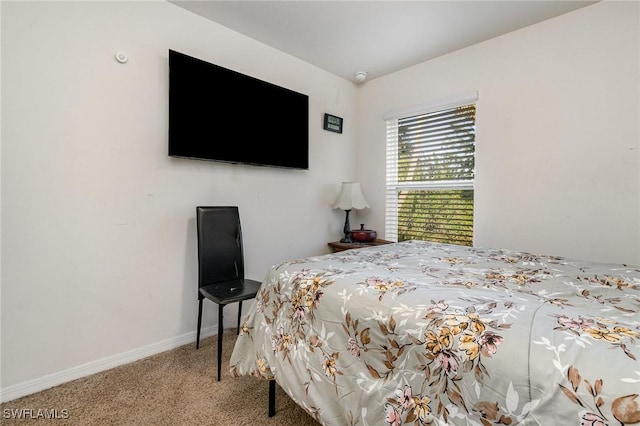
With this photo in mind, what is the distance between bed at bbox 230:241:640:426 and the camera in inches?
24.0

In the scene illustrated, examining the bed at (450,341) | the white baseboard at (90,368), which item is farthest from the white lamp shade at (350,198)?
the white baseboard at (90,368)

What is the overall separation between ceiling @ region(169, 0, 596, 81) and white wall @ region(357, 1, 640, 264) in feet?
0.55

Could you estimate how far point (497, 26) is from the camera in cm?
229

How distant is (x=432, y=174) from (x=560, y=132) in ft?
3.29

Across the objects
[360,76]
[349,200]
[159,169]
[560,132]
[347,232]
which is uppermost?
[360,76]

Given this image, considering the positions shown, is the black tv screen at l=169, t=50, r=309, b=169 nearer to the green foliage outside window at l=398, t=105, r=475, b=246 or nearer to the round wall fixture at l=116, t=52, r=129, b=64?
the round wall fixture at l=116, t=52, r=129, b=64

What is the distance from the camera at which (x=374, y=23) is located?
88.8 inches

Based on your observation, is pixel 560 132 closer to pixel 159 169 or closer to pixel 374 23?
pixel 374 23

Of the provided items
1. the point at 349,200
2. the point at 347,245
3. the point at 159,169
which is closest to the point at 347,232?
the point at 347,245

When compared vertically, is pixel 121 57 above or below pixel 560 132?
above

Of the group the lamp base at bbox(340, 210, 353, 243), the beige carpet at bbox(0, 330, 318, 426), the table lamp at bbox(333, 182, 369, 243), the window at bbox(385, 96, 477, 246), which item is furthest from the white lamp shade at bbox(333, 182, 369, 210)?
the beige carpet at bbox(0, 330, 318, 426)

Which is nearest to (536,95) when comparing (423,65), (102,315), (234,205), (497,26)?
(497,26)

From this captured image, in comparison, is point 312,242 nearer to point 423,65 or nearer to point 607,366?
point 423,65

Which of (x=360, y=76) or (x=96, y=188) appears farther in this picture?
(x=360, y=76)
